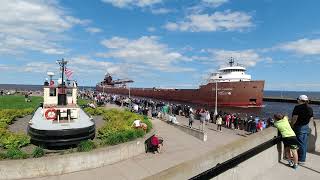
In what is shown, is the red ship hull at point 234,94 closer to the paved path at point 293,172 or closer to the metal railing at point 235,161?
the paved path at point 293,172

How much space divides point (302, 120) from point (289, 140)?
62 cm

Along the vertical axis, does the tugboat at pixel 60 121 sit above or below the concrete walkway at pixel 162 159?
above

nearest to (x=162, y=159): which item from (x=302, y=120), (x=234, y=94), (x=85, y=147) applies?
(x=85, y=147)

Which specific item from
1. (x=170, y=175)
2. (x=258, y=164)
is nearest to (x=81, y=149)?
(x=258, y=164)

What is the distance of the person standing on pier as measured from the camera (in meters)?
7.24

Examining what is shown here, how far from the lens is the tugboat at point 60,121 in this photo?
15.3 metres

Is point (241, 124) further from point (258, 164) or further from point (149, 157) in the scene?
point (258, 164)

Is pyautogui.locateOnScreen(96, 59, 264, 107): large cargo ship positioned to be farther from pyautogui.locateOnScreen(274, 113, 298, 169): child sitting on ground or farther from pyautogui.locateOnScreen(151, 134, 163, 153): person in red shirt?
pyautogui.locateOnScreen(274, 113, 298, 169): child sitting on ground

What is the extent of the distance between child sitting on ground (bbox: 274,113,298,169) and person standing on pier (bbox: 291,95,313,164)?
0.36 meters

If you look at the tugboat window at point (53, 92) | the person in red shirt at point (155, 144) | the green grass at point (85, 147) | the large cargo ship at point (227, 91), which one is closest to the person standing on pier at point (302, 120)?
the green grass at point (85, 147)

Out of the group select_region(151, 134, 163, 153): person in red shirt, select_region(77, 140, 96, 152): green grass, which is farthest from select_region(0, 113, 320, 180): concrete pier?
select_region(77, 140, 96, 152): green grass

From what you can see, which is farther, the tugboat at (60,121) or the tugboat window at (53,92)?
the tugboat window at (53,92)

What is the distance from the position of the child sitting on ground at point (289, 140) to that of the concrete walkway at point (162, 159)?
6961 mm

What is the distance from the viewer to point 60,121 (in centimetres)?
1783
